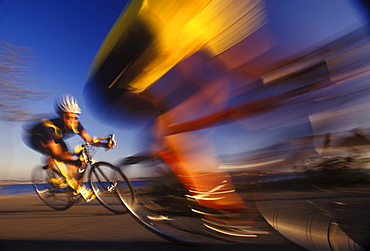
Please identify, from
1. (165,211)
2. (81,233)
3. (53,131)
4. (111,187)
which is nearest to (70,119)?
(53,131)

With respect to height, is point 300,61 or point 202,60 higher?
point 202,60

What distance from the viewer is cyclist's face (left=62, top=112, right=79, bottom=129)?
1.39 metres

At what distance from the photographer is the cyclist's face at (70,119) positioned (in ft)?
4.56

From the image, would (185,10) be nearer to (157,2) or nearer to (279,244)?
(157,2)

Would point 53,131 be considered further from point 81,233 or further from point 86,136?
point 81,233

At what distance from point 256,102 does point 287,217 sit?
1.83 ft

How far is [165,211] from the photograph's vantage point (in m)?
1.46

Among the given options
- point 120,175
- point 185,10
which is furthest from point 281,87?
point 120,175

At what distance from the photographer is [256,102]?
1.17 metres

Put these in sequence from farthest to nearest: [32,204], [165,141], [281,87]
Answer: [32,204], [165,141], [281,87]

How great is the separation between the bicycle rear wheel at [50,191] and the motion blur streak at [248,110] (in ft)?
2.35

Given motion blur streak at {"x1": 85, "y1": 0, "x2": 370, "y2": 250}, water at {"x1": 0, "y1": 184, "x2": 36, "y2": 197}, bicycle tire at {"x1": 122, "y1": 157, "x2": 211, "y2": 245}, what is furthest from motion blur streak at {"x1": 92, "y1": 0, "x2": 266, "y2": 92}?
water at {"x1": 0, "y1": 184, "x2": 36, "y2": 197}

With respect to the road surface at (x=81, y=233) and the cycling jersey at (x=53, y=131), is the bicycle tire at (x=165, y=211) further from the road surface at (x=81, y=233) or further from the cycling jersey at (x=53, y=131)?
the cycling jersey at (x=53, y=131)

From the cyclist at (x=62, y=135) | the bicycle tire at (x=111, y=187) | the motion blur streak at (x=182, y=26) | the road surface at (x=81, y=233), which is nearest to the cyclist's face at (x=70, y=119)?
the cyclist at (x=62, y=135)
